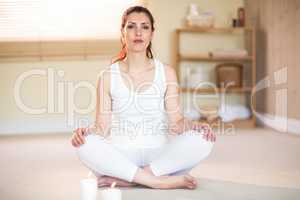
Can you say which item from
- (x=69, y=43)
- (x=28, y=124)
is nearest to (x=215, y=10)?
(x=69, y=43)

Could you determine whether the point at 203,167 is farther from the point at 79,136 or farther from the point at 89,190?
the point at 89,190

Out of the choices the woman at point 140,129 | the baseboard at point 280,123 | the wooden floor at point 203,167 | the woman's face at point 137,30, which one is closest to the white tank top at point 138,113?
the woman at point 140,129

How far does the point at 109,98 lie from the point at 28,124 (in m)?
2.77

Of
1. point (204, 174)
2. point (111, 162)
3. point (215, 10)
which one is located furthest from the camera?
point (215, 10)

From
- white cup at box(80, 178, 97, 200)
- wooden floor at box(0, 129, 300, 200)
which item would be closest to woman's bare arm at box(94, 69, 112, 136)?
wooden floor at box(0, 129, 300, 200)

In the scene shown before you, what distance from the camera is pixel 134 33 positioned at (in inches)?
71.5

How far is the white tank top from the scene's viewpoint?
5.84ft

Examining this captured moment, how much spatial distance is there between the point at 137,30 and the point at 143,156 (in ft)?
1.68

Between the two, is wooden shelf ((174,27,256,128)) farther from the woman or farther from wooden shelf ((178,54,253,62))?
the woman

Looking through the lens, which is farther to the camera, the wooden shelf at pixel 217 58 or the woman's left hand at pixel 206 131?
the wooden shelf at pixel 217 58

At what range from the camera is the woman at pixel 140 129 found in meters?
1.67

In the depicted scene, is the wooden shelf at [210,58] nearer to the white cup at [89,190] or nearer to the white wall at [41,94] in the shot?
the white wall at [41,94]

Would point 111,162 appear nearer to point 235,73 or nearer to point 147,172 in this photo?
point 147,172

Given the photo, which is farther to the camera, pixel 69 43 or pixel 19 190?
pixel 69 43
